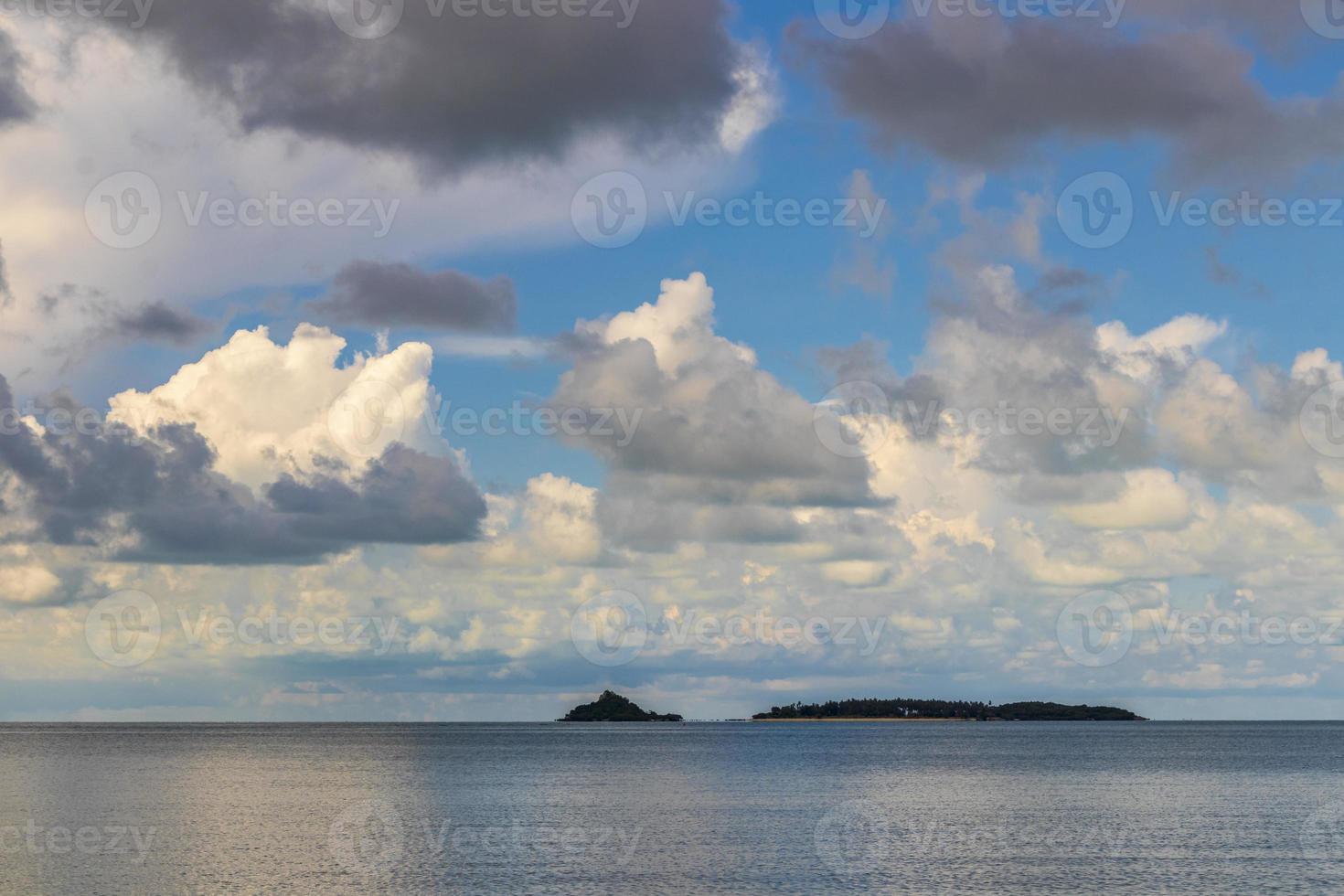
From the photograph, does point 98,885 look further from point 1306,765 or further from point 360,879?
point 1306,765

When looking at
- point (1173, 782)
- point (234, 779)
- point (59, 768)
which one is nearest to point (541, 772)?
point (234, 779)

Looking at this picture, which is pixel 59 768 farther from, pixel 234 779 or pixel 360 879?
pixel 360 879

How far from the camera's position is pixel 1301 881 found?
231 ft

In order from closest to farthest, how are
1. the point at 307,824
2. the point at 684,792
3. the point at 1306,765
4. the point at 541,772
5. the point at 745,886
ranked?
Result: the point at 745,886 → the point at 307,824 → the point at 684,792 → the point at 541,772 → the point at 1306,765

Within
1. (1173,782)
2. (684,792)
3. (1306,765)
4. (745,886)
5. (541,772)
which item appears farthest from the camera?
(1306,765)

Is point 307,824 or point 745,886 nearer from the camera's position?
point 745,886

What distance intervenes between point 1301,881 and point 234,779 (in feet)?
416

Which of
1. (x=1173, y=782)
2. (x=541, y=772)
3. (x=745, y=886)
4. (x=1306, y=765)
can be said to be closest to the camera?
(x=745, y=886)

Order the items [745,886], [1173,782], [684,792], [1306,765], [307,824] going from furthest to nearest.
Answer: [1306,765]
[1173,782]
[684,792]
[307,824]
[745,886]

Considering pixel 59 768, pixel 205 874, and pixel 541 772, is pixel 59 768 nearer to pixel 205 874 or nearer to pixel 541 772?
pixel 541 772

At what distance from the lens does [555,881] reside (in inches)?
2788

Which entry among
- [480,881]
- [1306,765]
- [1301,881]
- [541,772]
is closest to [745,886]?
[480,881]

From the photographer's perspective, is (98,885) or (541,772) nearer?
(98,885)

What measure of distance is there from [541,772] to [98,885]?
366 feet
